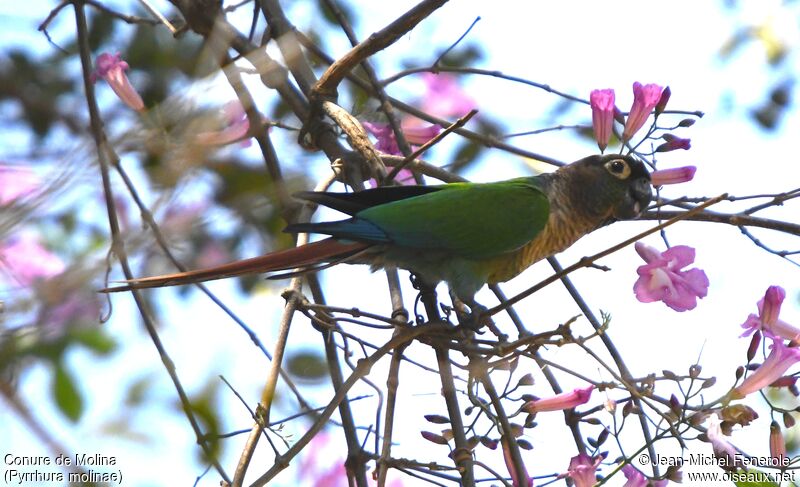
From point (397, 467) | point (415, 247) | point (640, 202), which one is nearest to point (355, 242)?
point (415, 247)

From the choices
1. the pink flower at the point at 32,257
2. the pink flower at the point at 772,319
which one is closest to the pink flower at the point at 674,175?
the pink flower at the point at 772,319

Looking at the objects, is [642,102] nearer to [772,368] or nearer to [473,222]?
[473,222]

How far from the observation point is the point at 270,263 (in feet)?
8.58

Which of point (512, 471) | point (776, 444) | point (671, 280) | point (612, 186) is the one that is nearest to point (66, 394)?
point (512, 471)

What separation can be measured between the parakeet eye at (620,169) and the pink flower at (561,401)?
123 cm

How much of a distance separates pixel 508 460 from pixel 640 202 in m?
1.42

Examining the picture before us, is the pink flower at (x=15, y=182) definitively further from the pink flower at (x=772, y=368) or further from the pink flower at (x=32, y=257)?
the pink flower at (x=772, y=368)

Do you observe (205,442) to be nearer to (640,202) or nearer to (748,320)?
(748,320)

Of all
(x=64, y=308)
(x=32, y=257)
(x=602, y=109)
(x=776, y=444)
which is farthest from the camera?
(x=602, y=109)

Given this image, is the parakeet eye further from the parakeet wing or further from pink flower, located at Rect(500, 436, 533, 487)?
pink flower, located at Rect(500, 436, 533, 487)

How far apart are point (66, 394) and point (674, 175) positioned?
1.91 metres

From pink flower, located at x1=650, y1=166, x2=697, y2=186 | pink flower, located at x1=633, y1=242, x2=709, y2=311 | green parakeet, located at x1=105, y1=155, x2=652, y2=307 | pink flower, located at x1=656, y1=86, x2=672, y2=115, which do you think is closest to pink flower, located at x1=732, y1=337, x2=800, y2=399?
pink flower, located at x1=633, y1=242, x2=709, y2=311

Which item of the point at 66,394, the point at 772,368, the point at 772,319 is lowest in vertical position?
the point at 772,368

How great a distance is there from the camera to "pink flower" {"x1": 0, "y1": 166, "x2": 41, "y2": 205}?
146cm
